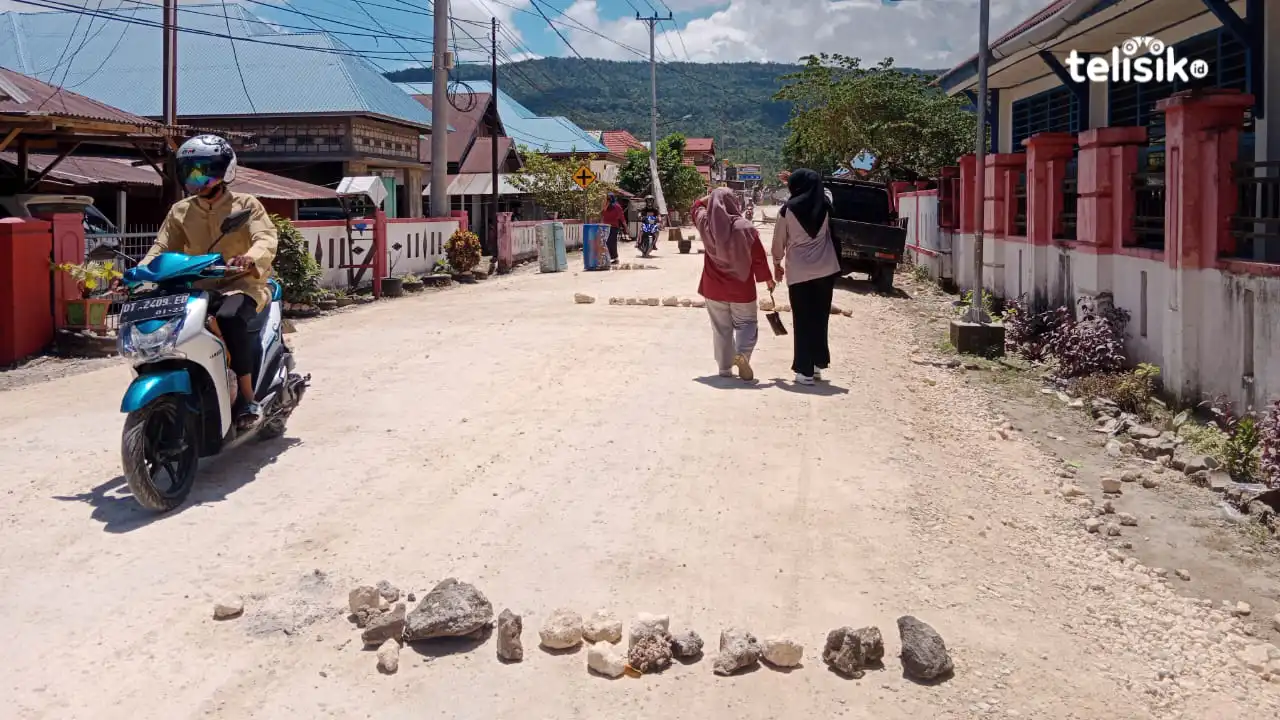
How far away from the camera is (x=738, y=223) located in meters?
9.38

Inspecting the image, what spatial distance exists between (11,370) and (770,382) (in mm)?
7405

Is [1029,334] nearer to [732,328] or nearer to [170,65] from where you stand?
[732,328]

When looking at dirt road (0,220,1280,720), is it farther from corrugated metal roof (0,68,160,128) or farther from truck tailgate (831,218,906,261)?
truck tailgate (831,218,906,261)

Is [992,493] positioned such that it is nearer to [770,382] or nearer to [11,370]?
[770,382]

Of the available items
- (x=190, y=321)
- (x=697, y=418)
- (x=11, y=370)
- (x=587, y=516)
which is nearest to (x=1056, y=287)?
(x=697, y=418)

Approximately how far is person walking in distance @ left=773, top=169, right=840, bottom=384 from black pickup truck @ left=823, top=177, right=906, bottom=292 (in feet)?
30.8

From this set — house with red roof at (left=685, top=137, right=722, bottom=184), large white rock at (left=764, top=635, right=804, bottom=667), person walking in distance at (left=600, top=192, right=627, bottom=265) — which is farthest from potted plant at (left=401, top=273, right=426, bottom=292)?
house with red roof at (left=685, top=137, right=722, bottom=184)

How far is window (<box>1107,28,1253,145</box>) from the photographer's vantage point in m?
12.1

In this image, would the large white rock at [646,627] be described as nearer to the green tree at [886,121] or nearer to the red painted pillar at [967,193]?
the red painted pillar at [967,193]

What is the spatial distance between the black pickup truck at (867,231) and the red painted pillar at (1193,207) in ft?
33.4

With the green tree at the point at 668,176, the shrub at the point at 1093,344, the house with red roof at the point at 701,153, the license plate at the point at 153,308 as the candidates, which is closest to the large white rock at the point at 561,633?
the license plate at the point at 153,308

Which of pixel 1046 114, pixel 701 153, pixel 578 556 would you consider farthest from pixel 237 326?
A: pixel 701 153

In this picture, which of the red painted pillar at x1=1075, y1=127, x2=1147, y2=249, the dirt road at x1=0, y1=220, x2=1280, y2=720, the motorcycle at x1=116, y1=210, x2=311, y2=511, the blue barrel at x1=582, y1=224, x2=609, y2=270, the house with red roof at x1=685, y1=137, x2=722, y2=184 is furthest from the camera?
the house with red roof at x1=685, y1=137, x2=722, y2=184

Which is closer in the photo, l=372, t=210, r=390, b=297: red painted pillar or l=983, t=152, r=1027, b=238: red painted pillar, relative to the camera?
l=983, t=152, r=1027, b=238: red painted pillar
